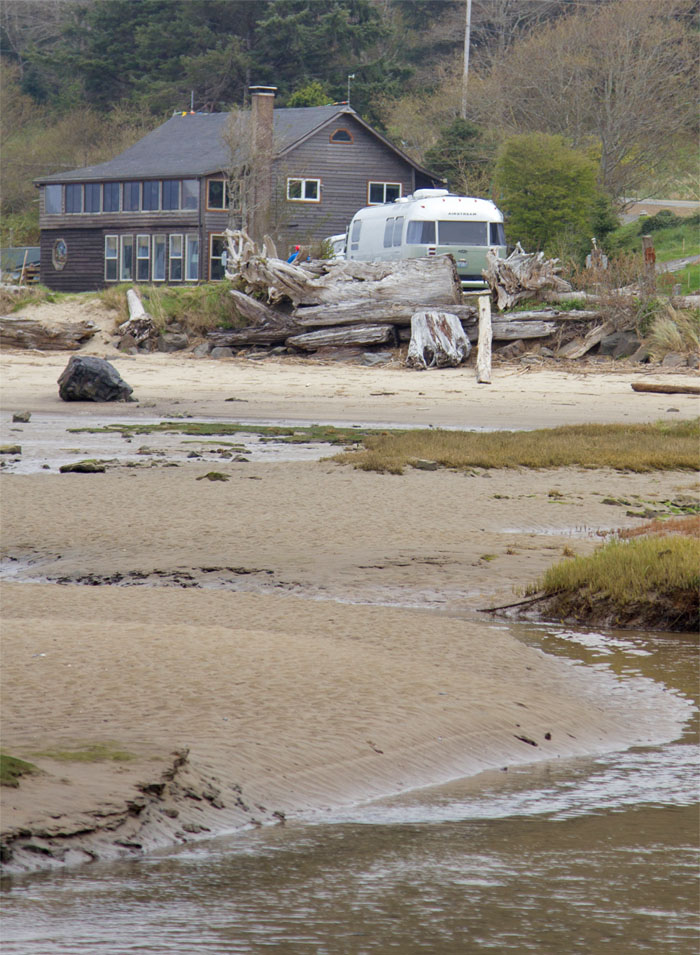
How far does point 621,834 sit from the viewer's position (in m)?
4.31

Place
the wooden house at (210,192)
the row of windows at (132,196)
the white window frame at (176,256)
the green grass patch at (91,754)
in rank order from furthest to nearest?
the white window frame at (176,256)
the row of windows at (132,196)
the wooden house at (210,192)
the green grass patch at (91,754)

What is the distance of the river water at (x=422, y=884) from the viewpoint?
330 cm

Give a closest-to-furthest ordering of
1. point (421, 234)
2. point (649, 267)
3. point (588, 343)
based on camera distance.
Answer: point (588, 343), point (649, 267), point (421, 234)

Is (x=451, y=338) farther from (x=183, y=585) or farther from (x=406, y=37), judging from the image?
(x=406, y=37)

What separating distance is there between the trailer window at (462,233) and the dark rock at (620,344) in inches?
241

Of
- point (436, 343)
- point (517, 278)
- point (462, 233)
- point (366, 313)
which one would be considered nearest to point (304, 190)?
point (462, 233)

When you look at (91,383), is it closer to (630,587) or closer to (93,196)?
(630,587)

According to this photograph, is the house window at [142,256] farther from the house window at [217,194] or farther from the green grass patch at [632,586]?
the green grass patch at [632,586]

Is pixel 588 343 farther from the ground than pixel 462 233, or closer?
closer

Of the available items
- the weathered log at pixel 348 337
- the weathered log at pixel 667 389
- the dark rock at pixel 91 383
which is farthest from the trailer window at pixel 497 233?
the dark rock at pixel 91 383

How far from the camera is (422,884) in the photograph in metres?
3.77

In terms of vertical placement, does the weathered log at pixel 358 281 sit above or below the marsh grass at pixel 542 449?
above

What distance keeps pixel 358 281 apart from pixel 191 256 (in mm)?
22810

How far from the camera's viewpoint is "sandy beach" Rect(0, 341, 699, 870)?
4512mm
